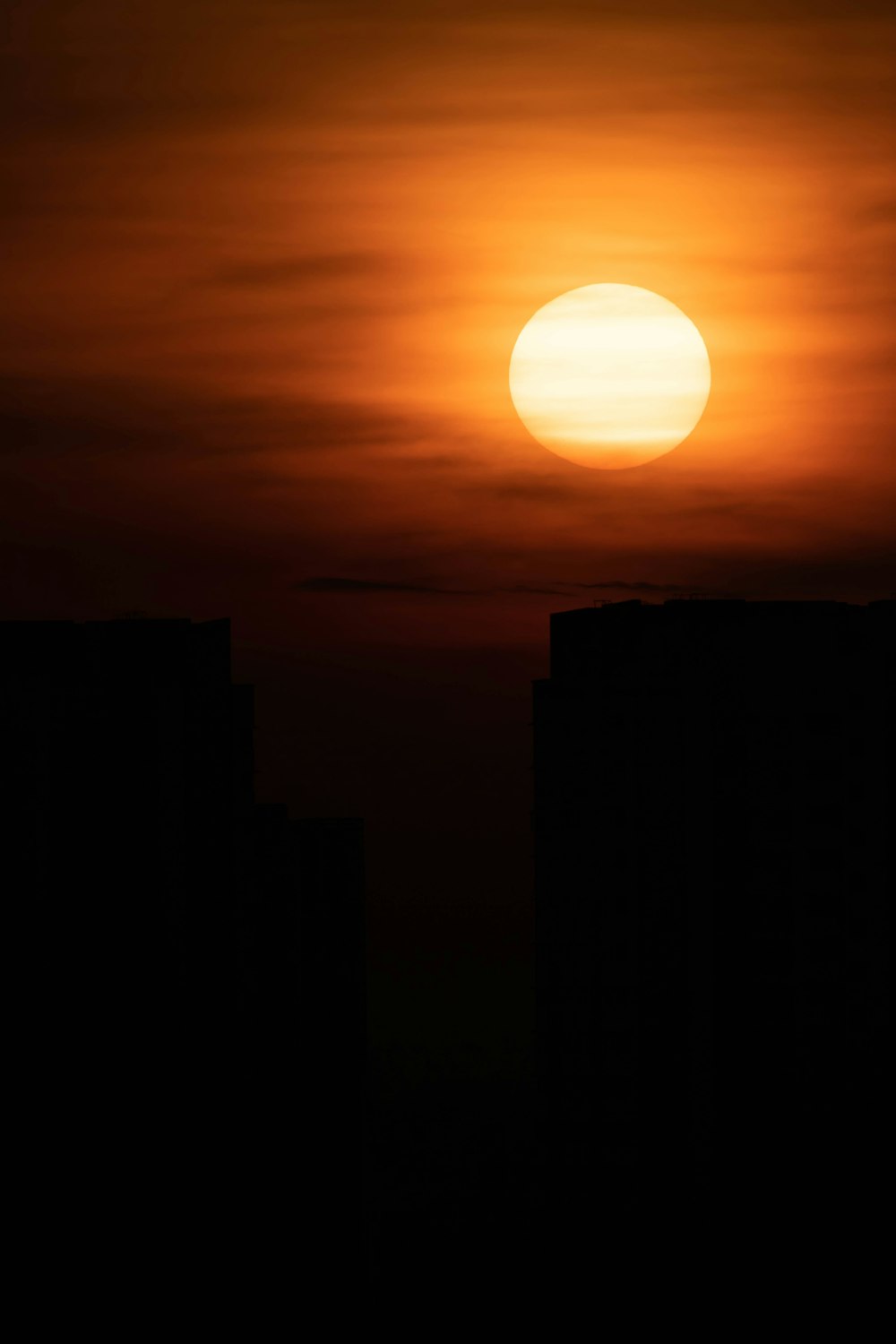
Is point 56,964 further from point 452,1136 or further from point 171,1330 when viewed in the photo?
point 452,1136

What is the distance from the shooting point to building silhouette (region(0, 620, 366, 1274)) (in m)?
41.8

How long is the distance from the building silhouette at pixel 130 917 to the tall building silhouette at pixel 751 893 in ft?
40.3

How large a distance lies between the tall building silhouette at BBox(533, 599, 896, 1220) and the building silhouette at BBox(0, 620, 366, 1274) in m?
12.3

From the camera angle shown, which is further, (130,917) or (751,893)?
(751,893)

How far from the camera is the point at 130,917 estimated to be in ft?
140

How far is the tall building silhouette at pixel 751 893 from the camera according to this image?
161ft

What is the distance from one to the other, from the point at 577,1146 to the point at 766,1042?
1061 centimetres

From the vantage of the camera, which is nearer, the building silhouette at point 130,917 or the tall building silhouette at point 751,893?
the building silhouette at point 130,917

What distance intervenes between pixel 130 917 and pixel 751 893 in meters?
18.5

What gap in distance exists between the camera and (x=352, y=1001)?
9081cm

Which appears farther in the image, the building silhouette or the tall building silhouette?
the tall building silhouette

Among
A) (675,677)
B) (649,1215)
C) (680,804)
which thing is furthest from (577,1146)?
(675,677)

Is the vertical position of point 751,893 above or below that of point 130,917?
above

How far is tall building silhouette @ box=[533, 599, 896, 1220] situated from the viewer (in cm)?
4912
